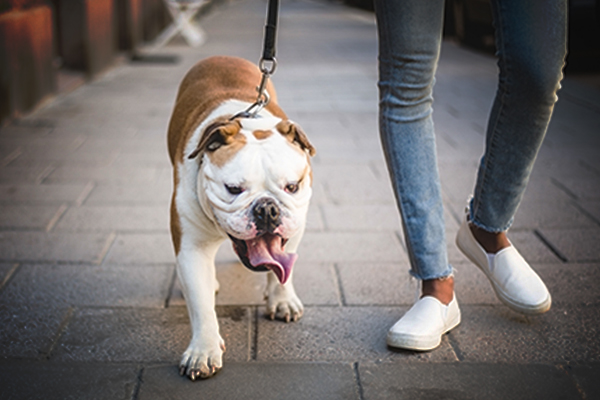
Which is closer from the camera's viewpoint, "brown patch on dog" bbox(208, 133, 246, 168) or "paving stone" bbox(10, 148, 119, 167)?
"brown patch on dog" bbox(208, 133, 246, 168)

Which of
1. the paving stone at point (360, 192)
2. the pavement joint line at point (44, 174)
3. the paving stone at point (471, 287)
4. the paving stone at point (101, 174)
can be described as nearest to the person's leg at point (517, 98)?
the paving stone at point (471, 287)

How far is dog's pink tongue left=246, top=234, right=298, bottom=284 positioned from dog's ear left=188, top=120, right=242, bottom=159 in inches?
14.0

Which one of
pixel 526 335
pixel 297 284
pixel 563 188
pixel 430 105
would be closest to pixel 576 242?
pixel 563 188

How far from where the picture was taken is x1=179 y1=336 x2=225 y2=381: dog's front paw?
7.50 feet

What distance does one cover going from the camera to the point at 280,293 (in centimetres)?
275

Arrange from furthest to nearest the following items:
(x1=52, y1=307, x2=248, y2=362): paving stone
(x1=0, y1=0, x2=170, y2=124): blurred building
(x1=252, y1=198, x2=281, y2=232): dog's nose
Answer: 1. (x1=0, y1=0, x2=170, y2=124): blurred building
2. (x1=52, y1=307, x2=248, y2=362): paving stone
3. (x1=252, y1=198, x2=281, y2=232): dog's nose

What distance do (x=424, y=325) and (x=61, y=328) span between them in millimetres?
1495

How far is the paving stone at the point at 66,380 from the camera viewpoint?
7.16 feet

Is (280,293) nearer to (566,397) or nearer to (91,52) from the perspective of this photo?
(566,397)

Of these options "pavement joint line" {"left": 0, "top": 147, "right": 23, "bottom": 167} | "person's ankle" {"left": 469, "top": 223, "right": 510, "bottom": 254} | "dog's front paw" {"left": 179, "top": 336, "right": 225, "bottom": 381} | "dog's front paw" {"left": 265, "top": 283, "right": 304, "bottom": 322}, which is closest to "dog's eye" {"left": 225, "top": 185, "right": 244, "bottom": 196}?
"dog's front paw" {"left": 179, "top": 336, "right": 225, "bottom": 381}

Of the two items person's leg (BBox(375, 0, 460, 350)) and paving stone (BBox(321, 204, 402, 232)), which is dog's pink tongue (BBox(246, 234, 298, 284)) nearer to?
person's leg (BBox(375, 0, 460, 350))

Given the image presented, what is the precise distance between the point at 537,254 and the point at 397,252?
75 cm

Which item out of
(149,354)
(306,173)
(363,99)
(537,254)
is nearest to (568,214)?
A: (537,254)

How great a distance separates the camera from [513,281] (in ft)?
8.90
